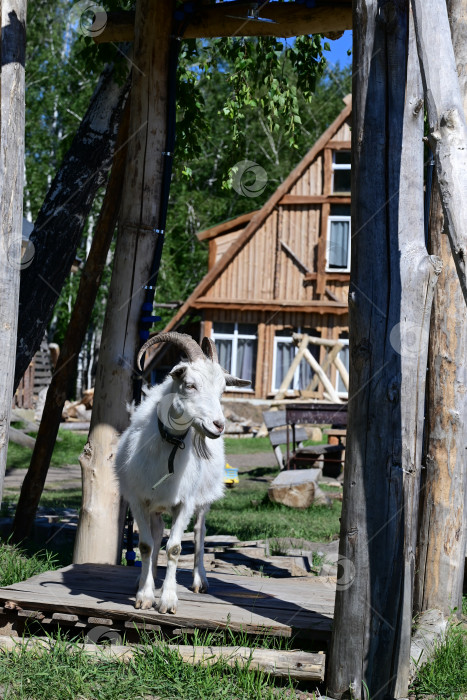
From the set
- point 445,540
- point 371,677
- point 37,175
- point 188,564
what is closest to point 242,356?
point 37,175

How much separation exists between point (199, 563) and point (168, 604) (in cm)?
75

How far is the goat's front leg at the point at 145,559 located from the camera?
183 inches

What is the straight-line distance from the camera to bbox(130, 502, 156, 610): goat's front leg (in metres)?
4.64

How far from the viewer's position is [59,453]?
16672 millimetres

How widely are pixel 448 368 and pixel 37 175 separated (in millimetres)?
25473

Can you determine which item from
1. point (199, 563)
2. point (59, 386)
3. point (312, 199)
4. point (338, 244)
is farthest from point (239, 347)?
point (199, 563)

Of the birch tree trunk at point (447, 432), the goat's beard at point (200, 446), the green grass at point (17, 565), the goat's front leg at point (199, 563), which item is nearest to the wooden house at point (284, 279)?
the green grass at point (17, 565)

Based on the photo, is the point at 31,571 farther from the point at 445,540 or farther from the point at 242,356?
the point at 242,356

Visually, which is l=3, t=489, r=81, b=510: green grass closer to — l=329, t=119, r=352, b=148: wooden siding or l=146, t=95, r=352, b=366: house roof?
l=146, t=95, r=352, b=366: house roof

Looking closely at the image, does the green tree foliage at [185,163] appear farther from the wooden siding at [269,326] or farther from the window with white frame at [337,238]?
the wooden siding at [269,326]

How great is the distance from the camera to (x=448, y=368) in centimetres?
548

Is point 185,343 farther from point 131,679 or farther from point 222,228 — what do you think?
point 222,228

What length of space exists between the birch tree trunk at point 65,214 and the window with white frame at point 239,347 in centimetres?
1747

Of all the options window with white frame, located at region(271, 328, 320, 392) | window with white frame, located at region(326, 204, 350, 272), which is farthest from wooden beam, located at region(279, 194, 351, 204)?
window with white frame, located at region(271, 328, 320, 392)
